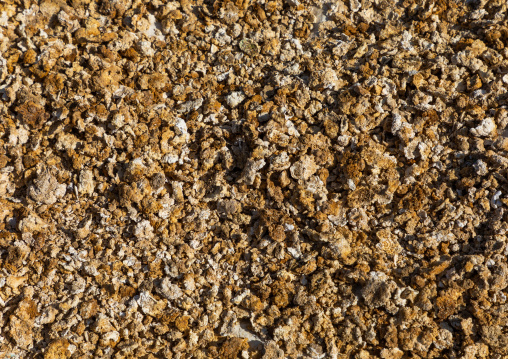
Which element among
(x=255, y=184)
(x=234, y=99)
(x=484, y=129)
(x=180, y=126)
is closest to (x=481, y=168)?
(x=484, y=129)

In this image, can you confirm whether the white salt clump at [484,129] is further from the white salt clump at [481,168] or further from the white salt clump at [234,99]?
the white salt clump at [234,99]

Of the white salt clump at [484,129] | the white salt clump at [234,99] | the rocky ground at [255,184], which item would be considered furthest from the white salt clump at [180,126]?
the white salt clump at [484,129]

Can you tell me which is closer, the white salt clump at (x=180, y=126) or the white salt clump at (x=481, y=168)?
the white salt clump at (x=481, y=168)

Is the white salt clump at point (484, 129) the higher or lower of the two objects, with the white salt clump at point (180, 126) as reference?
higher

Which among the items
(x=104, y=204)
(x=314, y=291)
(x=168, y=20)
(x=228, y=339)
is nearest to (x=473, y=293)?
(x=314, y=291)

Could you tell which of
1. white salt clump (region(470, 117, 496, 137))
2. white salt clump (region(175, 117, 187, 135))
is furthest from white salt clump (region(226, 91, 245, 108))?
white salt clump (region(470, 117, 496, 137))

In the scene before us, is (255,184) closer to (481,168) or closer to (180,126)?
(180,126)

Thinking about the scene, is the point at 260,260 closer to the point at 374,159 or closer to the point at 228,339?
the point at 228,339

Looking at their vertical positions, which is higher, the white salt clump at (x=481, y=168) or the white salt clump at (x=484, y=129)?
Result: the white salt clump at (x=484, y=129)

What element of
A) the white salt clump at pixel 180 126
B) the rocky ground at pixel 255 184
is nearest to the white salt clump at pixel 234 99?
the rocky ground at pixel 255 184
